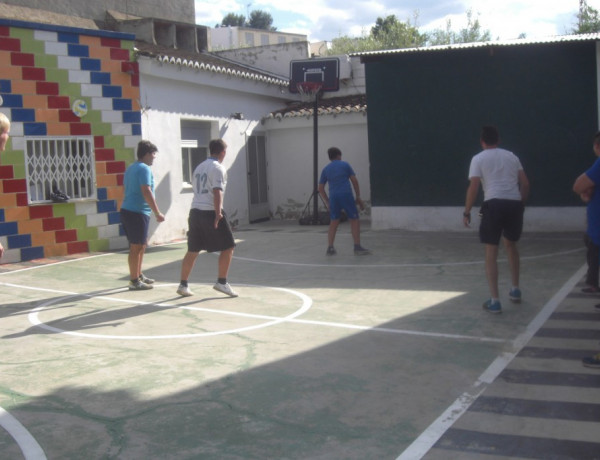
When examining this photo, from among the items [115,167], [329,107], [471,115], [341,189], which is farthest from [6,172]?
[329,107]

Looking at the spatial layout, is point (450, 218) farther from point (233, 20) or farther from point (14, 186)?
point (233, 20)

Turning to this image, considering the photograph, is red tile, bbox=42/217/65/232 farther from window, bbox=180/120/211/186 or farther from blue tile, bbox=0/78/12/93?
window, bbox=180/120/211/186

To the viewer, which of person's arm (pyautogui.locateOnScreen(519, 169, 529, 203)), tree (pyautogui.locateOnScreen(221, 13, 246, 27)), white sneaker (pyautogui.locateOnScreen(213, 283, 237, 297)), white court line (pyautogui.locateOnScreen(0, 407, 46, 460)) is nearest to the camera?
white court line (pyautogui.locateOnScreen(0, 407, 46, 460))

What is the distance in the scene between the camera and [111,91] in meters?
12.8

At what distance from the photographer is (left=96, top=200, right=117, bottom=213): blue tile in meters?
12.6

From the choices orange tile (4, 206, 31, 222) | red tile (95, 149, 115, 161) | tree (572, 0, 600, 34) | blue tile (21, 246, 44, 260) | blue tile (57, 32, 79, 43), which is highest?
tree (572, 0, 600, 34)

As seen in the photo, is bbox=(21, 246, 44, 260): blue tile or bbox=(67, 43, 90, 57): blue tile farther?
bbox=(67, 43, 90, 57): blue tile

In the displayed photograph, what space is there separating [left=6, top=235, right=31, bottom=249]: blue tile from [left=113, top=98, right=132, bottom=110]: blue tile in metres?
2.89

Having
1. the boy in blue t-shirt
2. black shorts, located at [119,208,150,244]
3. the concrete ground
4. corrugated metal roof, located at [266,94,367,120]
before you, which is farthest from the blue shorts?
corrugated metal roof, located at [266,94,367,120]

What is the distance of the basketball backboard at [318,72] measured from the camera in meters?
18.6

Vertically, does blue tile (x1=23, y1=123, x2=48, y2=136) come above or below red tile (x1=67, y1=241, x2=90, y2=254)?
above

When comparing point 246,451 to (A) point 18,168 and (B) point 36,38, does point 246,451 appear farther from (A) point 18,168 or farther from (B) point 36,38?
(B) point 36,38

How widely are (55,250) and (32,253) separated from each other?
0.45 meters

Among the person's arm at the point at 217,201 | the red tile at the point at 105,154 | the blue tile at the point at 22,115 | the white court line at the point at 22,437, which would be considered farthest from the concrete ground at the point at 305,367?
the red tile at the point at 105,154
